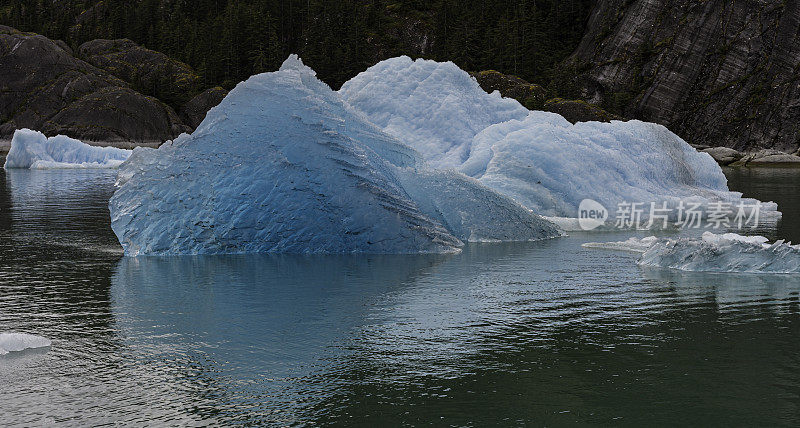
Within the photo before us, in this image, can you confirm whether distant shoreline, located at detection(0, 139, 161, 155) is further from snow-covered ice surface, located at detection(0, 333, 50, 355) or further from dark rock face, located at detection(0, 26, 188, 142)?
snow-covered ice surface, located at detection(0, 333, 50, 355)

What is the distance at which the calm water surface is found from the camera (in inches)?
317

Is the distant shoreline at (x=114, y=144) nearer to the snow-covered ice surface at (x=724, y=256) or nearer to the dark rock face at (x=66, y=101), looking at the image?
the dark rock face at (x=66, y=101)

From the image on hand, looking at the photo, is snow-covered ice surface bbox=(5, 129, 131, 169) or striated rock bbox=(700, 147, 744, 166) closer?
snow-covered ice surface bbox=(5, 129, 131, 169)

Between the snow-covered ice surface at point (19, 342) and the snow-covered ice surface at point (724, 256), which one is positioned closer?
the snow-covered ice surface at point (19, 342)

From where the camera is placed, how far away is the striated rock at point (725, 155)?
7631cm

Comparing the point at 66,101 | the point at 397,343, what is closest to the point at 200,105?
the point at 66,101

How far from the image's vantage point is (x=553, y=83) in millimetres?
88750

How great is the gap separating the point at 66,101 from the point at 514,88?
4674cm

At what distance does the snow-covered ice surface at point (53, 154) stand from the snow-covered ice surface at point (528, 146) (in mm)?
38828

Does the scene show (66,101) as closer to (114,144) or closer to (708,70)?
(114,144)

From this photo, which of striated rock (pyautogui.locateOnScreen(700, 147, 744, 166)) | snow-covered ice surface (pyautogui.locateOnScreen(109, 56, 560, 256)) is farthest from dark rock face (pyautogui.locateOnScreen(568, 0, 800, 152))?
snow-covered ice surface (pyautogui.locateOnScreen(109, 56, 560, 256))

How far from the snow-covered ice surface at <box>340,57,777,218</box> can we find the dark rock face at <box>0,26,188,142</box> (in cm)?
6096

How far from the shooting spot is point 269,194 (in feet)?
61.5

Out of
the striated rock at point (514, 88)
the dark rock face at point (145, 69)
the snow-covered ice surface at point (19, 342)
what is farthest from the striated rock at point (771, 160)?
the snow-covered ice surface at point (19, 342)
